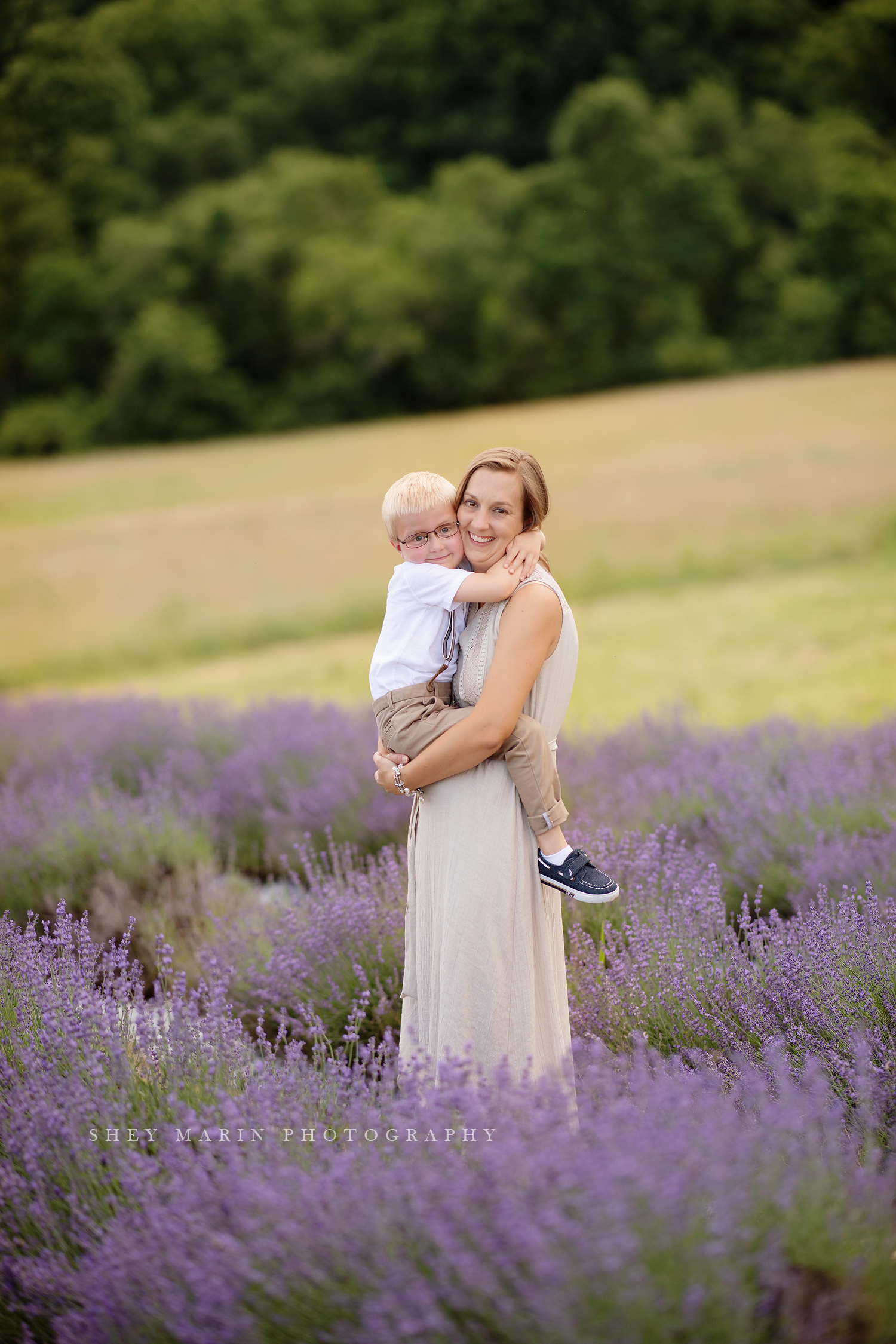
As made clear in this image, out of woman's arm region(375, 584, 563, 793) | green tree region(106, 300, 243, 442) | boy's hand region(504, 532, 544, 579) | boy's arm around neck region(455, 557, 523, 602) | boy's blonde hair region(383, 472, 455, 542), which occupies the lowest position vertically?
woman's arm region(375, 584, 563, 793)

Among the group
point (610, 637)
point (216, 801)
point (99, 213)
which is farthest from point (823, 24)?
point (216, 801)

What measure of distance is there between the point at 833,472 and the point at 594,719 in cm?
775

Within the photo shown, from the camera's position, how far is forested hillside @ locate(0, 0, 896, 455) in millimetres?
24406

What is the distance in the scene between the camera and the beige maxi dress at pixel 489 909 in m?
1.82

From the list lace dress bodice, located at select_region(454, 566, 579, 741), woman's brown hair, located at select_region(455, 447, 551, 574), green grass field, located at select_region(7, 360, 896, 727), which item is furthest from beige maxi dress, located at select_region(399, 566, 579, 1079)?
green grass field, located at select_region(7, 360, 896, 727)

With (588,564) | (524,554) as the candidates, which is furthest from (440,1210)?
(588,564)

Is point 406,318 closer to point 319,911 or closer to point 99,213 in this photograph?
point 99,213

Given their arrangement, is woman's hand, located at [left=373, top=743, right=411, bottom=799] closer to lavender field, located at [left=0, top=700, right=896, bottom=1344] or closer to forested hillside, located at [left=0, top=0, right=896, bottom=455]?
lavender field, located at [left=0, top=700, right=896, bottom=1344]

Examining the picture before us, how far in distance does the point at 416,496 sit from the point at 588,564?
8.80m

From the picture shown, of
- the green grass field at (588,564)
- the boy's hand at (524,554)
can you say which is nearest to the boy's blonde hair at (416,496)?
the boy's hand at (524,554)

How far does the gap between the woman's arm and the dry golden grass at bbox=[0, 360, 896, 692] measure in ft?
18.6

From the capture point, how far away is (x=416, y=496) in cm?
189

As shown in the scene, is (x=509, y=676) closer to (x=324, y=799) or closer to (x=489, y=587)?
(x=489, y=587)

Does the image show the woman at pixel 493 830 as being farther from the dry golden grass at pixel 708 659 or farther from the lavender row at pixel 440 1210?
the dry golden grass at pixel 708 659
